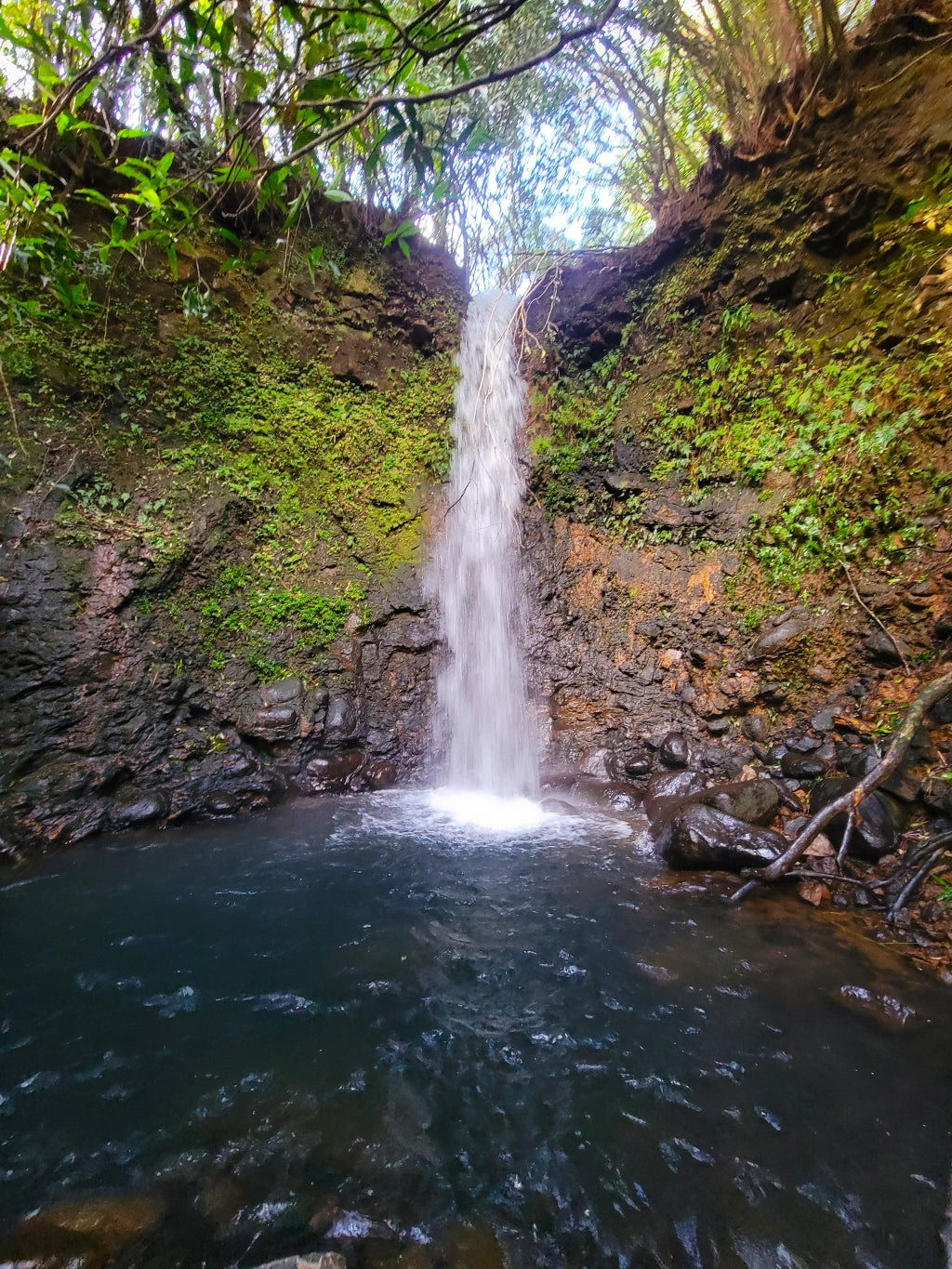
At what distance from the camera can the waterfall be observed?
628cm

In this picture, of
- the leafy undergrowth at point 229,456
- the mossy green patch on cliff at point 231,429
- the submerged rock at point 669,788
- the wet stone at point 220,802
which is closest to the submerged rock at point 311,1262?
the submerged rock at point 669,788

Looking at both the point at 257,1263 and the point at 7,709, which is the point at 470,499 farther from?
the point at 257,1263

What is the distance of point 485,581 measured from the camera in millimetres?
7062

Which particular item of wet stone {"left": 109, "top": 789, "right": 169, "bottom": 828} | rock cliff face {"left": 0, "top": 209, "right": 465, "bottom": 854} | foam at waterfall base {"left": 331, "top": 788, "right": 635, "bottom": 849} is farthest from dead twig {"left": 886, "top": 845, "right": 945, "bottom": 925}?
wet stone {"left": 109, "top": 789, "right": 169, "bottom": 828}

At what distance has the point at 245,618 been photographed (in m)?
5.84

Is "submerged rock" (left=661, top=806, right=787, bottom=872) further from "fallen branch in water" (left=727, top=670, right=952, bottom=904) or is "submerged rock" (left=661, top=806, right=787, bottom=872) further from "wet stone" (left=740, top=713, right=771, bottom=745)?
"wet stone" (left=740, top=713, right=771, bottom=745)

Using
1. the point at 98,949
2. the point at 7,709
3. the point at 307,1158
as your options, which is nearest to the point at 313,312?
the point at 7,709

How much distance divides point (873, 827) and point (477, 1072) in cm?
312

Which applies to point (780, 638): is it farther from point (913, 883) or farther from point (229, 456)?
point (229, 456)

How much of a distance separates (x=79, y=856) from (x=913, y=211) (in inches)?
370

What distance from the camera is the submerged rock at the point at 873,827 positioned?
3533 mm

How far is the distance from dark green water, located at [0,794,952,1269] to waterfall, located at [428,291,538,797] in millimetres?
2513

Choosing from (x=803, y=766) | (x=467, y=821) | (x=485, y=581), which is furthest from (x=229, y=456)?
(x=803, y=766)

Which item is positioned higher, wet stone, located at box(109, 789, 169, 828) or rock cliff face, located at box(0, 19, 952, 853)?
rock cliff face, located at box(0, 19, 952, 853)
